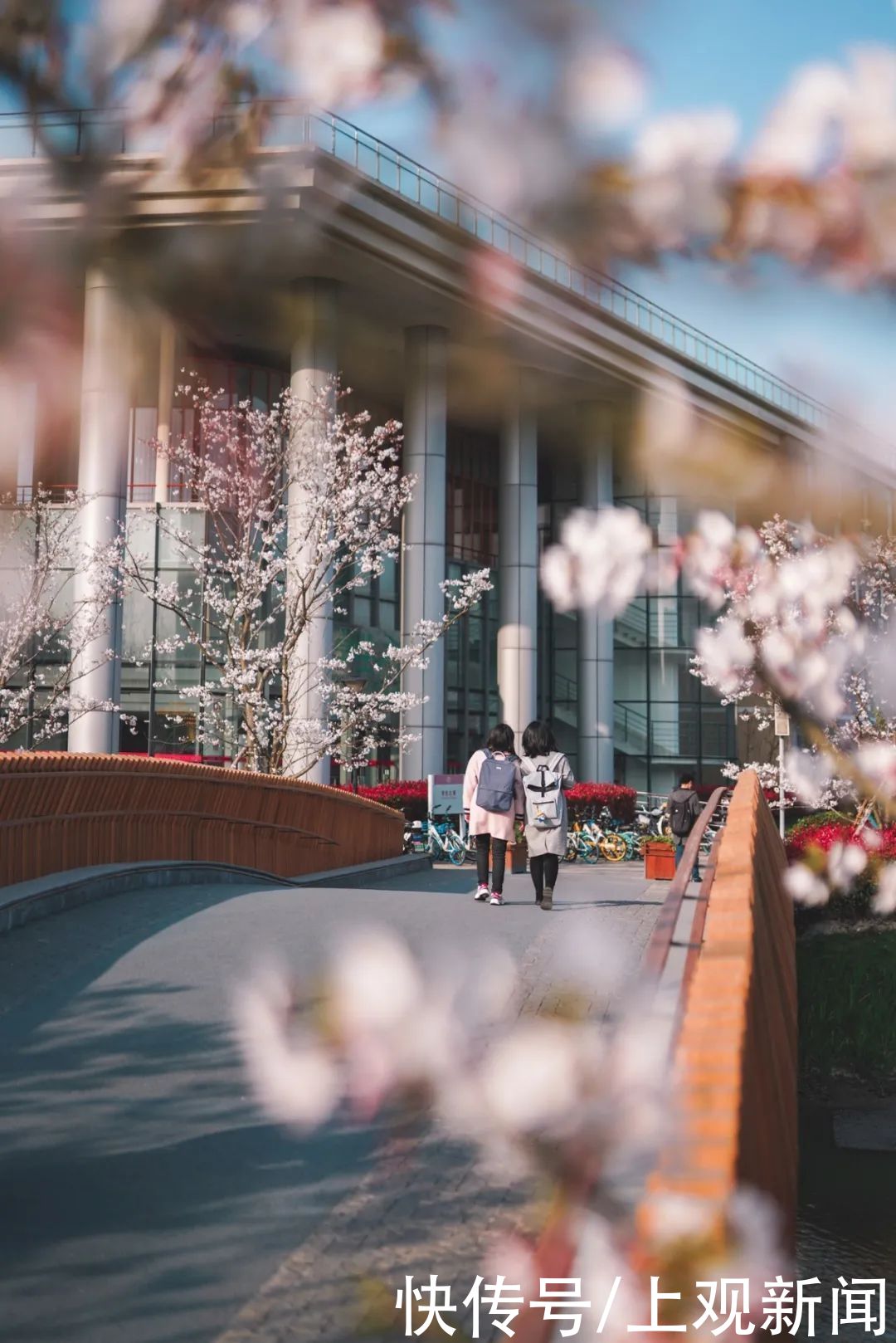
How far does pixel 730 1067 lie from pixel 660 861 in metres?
18.3

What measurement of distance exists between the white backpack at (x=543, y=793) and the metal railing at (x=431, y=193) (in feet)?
24.9

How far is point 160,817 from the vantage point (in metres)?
13.1

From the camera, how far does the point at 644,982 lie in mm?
4098

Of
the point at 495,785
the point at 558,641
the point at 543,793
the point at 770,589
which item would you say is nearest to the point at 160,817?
the point at 495,785

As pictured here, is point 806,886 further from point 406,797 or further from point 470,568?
point 470,568

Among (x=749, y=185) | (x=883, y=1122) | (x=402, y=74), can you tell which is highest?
(x=402, y=74)

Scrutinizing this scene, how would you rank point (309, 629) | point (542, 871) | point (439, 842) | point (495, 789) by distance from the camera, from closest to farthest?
point (495, 789), point (542, 871), point (439, 842), point (309, 629)

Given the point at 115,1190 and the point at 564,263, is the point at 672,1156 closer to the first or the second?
the point at 564,263

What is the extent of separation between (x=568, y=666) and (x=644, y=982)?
141 ft

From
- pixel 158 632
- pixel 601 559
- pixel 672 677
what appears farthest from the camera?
pixel 672 677

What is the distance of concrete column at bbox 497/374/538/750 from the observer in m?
36.8

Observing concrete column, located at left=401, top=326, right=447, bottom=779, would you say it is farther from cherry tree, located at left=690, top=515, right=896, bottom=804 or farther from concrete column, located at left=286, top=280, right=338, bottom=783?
cherry tree, located at left=690, top=515, right=896, bottom=804

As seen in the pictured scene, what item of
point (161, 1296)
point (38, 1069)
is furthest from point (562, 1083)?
point (38, 1069)

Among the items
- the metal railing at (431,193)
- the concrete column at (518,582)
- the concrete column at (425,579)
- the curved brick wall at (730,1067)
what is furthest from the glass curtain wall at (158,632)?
the metal railing at (431,193)
